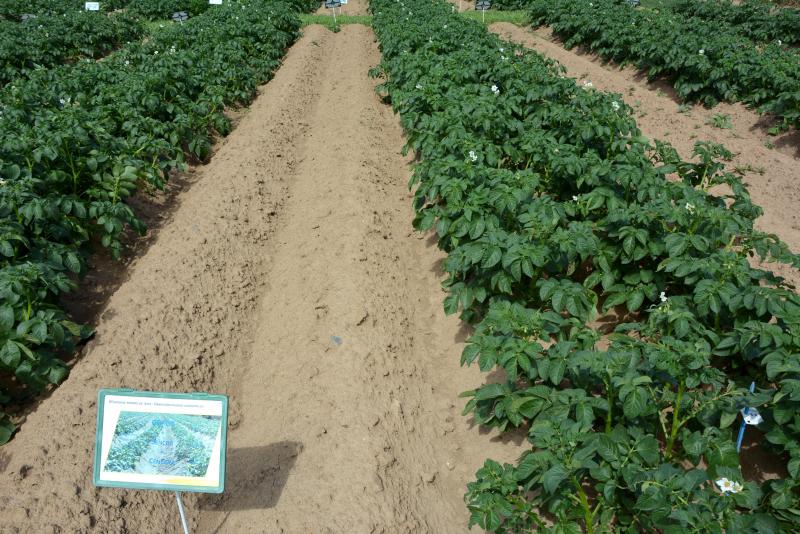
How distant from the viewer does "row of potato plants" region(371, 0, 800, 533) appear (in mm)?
2646

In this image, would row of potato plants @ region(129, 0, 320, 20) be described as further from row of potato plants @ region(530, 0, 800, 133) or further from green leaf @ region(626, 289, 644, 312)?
green leaf @ region(626, 289, 644, 312)

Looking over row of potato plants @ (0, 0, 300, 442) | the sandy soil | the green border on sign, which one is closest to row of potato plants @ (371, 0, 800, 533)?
the green border on sign

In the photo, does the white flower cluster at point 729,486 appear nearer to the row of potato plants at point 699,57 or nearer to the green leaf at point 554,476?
the green leaf at point 554,476

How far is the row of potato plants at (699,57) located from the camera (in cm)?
887

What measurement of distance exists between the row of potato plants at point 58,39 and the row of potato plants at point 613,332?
10326 millimetres

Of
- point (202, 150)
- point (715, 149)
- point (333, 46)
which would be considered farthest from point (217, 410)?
point (333, 46)

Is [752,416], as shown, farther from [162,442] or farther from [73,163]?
[73,163]

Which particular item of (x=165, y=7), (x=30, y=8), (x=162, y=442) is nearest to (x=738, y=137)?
(x=162, y=442)

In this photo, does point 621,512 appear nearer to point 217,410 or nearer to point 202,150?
point 217,410

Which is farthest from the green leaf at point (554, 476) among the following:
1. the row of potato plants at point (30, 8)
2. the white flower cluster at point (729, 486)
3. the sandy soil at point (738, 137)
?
the row of potato plants at point (30, 8)

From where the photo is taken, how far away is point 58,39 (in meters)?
14.0

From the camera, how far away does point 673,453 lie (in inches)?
127

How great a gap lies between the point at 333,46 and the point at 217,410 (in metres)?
14.6

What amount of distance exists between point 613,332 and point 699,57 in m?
8.16
